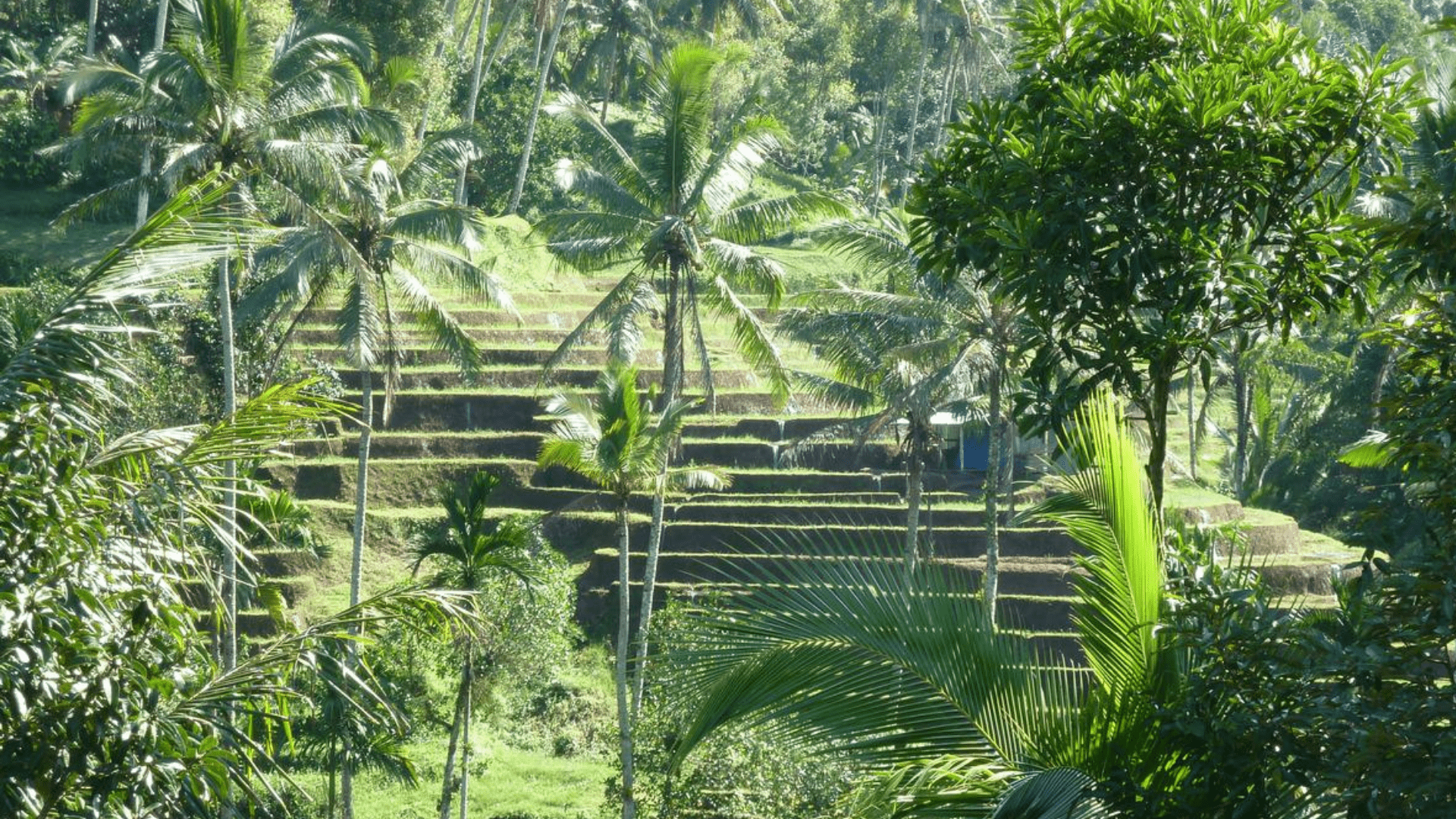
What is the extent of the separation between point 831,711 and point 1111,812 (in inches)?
Answer: 33.8

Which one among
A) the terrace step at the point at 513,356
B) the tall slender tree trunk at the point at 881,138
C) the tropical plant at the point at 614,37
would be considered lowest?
the terrace step at the point at 513,356

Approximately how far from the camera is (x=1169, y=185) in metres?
5.21

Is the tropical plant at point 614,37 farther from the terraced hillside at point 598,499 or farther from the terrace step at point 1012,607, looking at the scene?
the terrace step at point 1012,607

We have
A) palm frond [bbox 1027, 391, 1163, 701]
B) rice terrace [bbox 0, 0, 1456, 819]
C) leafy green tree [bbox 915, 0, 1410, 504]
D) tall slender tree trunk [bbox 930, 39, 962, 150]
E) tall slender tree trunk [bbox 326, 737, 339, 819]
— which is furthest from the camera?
tall slender tree trunk [bbox 930, 39, 962, 150]

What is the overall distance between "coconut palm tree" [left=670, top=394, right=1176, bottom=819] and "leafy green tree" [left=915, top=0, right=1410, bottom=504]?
450mm

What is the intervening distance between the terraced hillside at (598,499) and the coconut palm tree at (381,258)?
9.66 feet

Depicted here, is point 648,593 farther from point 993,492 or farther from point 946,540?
point 946,540

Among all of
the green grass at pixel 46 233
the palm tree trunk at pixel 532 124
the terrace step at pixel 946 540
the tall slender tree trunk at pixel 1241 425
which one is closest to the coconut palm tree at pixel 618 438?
the terrace step at pixel 946 540

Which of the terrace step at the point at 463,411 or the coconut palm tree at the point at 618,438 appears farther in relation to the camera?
the terrace step at the point at 463,411

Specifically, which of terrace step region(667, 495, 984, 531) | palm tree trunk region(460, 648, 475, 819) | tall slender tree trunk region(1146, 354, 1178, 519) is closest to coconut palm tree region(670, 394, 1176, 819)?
tall slender tree trunk region(1146, 354, 1178, 519)

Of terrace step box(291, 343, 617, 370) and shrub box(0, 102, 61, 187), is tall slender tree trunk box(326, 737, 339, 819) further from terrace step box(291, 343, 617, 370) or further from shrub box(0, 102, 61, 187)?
shrub box(0, 102, 61, 187)

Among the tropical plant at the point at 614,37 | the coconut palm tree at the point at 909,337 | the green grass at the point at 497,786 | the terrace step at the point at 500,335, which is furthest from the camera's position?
the tropical plant at the point at 614,37

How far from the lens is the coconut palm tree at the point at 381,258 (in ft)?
62.0

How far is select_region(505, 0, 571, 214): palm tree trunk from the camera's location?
120 feet
